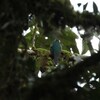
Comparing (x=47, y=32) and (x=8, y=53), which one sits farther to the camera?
(x=47, y=32)

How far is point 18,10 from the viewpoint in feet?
4.78

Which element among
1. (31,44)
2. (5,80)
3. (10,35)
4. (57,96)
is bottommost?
(57,96)

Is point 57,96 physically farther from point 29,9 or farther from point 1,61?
point 29,9

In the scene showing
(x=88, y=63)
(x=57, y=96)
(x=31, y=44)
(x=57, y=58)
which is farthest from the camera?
(x=31, y=44)

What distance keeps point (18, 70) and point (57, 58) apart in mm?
1386

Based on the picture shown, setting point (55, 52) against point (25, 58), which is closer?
point (25, 58)

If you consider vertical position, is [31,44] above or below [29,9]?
above

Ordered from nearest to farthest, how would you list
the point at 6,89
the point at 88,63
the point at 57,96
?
the point at 57,96
the point at 6,89
the point at 88,63

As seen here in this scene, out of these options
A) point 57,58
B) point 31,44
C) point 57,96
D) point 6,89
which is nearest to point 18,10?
point 6,89

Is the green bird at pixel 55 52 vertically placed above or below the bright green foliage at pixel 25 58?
above

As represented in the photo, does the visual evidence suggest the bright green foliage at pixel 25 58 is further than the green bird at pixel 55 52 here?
No

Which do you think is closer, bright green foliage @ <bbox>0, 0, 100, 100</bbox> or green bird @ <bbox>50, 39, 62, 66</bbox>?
bright green foliage @ <bbox>0, 0, 100, 100</bbox>

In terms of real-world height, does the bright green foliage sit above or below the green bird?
below

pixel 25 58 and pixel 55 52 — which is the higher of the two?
pixel 55 52
